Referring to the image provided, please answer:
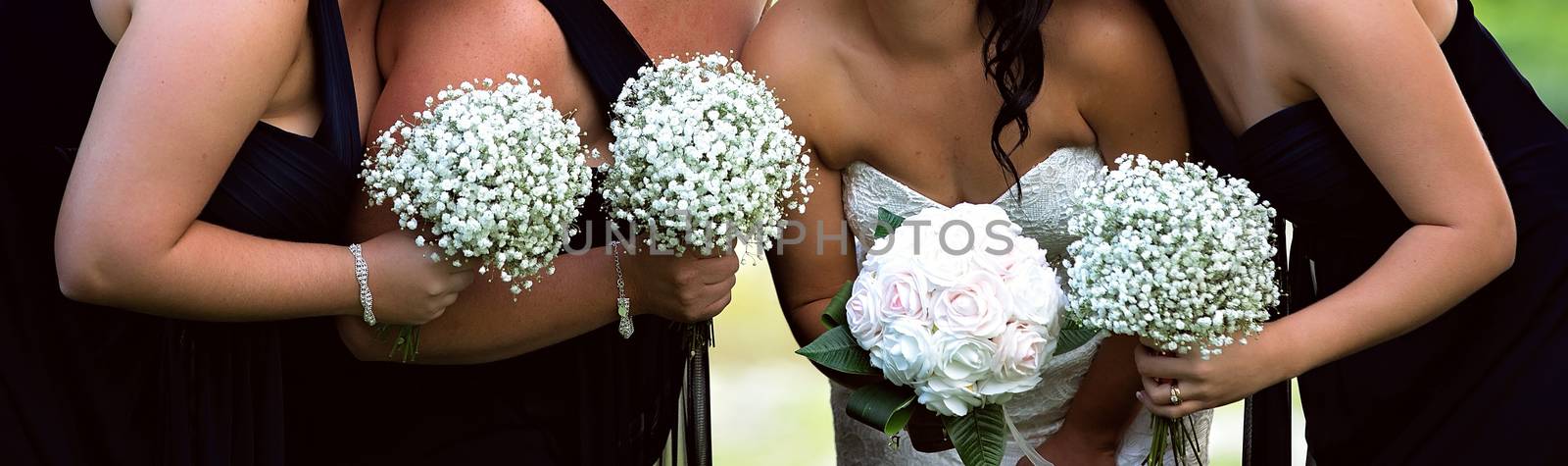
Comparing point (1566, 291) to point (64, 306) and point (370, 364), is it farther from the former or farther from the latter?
point (64, 306)

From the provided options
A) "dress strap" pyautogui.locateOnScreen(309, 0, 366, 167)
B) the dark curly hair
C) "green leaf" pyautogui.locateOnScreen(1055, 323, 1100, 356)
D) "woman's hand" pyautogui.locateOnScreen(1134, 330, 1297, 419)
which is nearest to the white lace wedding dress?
the dark curly hair

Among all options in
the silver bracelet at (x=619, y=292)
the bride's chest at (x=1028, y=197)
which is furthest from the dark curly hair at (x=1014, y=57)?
the silver bracelet at (x=619, y=292)

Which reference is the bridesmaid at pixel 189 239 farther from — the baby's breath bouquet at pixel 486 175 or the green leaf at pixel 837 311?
the green leaf at pixel 837 311

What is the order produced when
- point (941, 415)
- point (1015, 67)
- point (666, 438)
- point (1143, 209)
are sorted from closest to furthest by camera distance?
1. point (1143, 209)
2. point (941, 415)
3. point (1015, 67)
4. point (666, 438)

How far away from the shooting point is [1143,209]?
8.05 ft

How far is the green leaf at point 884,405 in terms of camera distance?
2752 mm

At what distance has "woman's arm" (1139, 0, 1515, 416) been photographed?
261cm

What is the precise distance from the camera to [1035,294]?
8.69 ft

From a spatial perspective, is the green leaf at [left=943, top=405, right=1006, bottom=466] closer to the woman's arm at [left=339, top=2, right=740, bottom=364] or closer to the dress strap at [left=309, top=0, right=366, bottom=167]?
the woman's arm at [left=339, top=2, right=740, bottom=364]

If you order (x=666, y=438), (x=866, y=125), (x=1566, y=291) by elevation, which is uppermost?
(x=866, y=125)

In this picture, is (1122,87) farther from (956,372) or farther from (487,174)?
(487,174)

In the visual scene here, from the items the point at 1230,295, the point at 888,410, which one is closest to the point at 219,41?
the point at 888,410

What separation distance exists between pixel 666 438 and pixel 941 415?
0.90m

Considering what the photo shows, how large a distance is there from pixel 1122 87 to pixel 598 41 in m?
1.11
